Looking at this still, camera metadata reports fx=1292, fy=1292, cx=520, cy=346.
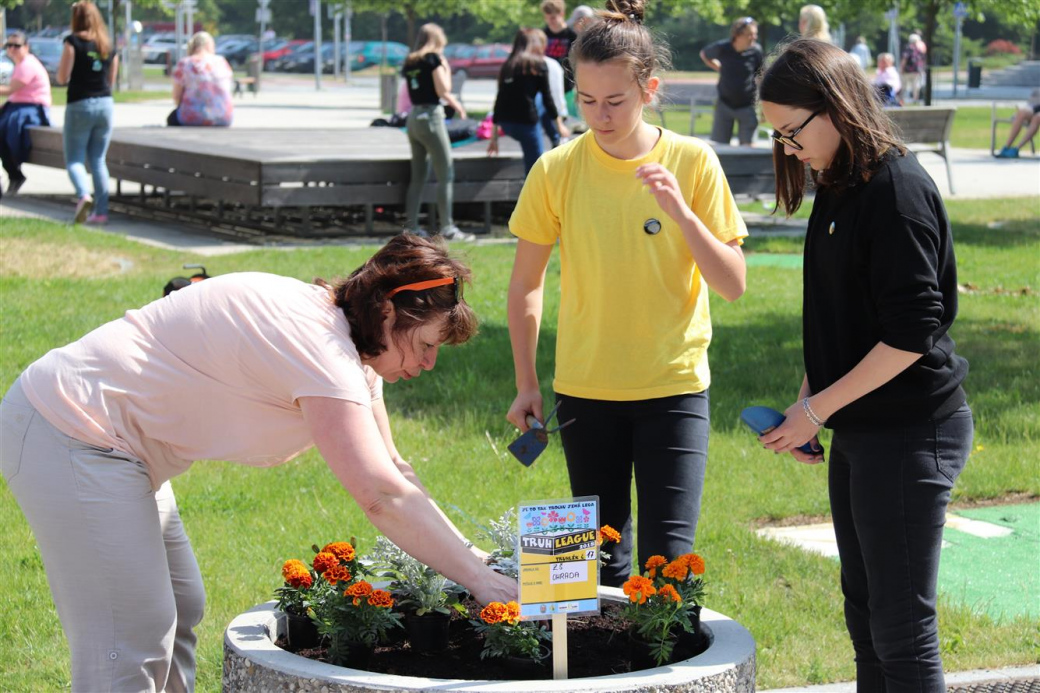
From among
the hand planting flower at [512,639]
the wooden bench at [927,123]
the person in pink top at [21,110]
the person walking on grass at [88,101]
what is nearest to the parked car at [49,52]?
the person in pink top at [21,110]

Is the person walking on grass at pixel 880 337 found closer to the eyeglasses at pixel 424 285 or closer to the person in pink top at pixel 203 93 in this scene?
the eyeglasses at pixel 424 285

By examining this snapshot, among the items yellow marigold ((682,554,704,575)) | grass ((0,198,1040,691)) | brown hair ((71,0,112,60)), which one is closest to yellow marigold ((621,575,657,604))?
yellow marigold ((682,554,704,575))

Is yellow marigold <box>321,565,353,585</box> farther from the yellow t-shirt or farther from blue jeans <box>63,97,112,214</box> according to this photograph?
blue jeans <box>63,97,112,214</box>

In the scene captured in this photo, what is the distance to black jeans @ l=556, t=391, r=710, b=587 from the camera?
322 centimetres

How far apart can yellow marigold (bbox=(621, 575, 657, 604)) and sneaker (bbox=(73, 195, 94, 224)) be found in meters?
9.81

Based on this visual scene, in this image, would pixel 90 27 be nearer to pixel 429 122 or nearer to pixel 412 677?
pixel 429 122

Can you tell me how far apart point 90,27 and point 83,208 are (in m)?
1.60

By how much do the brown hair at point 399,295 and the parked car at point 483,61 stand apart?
4604 centimetres

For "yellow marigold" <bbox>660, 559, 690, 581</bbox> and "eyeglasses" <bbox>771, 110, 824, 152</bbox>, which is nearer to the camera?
"eyeglasses" <bbox>771, 110, 824, 152</bbox>

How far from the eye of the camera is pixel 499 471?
18.2 feet

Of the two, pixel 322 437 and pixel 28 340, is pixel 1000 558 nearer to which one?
pixel 322 437

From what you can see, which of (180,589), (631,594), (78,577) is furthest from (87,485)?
(631,594)

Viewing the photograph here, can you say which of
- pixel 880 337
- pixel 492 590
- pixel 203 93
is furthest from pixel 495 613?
pixel 203 93

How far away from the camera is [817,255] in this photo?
9.37 feet
